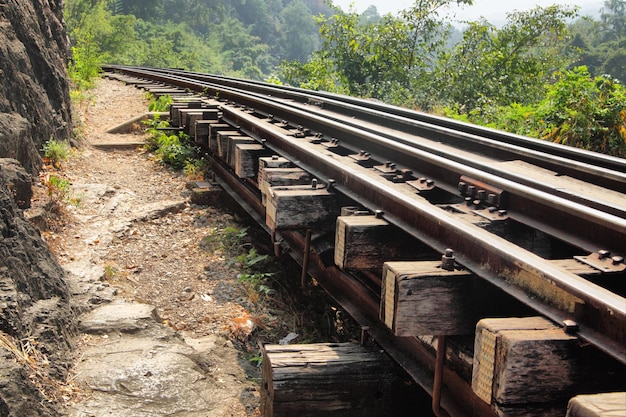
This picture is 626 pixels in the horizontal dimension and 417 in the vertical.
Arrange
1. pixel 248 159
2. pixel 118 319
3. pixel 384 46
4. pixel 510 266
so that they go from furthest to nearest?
pixel 384 46, pixel 248 159, pixel 118 319, pixel 510 266

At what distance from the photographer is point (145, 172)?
7.52 metres

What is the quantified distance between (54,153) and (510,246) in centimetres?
572

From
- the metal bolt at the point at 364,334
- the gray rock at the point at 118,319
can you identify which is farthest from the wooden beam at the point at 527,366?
the gray rock at the point at 118,319

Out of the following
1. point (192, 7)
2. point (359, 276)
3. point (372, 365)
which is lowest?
point (372, 365)

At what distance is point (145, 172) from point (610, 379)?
21.2 feet

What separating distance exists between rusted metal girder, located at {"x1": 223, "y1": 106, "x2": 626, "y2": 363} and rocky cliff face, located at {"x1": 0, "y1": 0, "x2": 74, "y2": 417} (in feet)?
5.73

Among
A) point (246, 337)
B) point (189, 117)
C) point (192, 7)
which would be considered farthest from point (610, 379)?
point (192, 7)

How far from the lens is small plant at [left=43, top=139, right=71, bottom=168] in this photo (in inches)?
257

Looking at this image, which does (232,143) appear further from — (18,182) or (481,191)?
(481,191)

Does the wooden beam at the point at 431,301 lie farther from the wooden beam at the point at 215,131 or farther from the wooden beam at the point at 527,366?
the wooden beam at the point at 215,131

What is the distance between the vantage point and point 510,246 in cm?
215

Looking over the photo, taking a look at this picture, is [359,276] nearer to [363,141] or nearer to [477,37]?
[363,141]

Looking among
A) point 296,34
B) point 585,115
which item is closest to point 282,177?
point 585,115

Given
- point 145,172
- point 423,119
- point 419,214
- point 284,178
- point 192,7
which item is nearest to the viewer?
point 419,214
